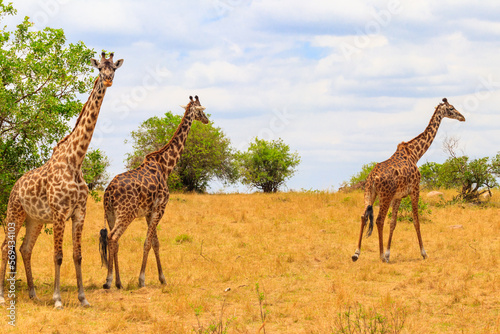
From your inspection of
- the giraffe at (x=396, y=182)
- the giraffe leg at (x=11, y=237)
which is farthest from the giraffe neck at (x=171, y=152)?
the giraffe at (x=396, y=182)

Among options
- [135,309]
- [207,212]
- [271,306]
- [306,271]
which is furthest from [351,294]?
[207,212]

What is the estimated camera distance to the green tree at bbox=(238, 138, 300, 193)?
3406 centimetres

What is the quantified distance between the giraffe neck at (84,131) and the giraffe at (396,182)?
7.33m

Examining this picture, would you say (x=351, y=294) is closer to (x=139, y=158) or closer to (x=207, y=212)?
(x=207, y=212)

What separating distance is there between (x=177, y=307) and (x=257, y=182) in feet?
84.3

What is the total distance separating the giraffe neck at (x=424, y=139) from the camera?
15250 mm

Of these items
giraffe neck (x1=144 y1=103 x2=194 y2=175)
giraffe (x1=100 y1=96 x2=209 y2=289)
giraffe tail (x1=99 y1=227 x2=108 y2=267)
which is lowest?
giraffe tail (x1=99 y1=227 x2=108 y2=267)

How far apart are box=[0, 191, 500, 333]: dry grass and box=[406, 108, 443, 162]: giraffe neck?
111 inches

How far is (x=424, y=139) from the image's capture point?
1552cm

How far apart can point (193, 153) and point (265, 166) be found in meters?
5.18

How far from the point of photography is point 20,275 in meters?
12.7

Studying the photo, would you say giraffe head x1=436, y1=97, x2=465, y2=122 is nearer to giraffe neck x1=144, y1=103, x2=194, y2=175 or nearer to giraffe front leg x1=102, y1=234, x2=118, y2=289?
giraffe neck x1=144, y1=103, x2=194, y2=175

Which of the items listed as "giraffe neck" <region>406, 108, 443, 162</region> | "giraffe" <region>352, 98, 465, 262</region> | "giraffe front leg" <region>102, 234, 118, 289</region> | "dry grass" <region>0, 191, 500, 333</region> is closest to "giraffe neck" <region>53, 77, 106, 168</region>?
"giraffe front leg" <region>102, 234, 118, 289</region>

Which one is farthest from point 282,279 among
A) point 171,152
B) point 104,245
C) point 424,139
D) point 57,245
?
point 424,139
